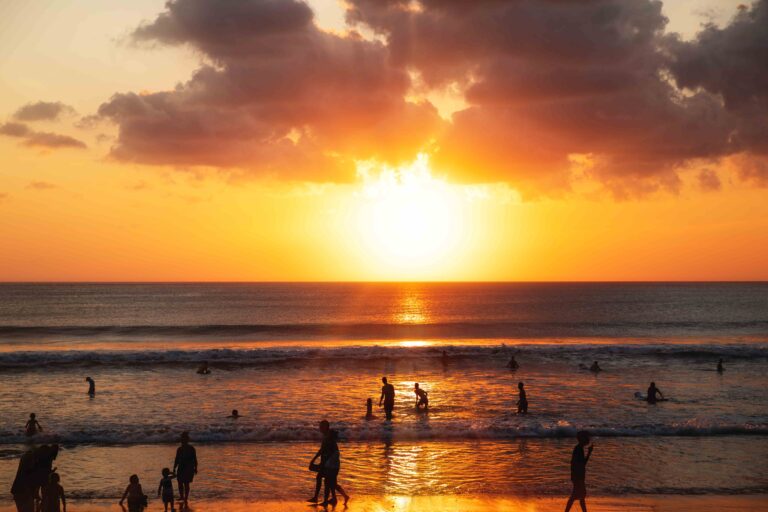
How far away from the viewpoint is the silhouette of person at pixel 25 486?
456 inches

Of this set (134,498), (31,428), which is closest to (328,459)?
(134,498)

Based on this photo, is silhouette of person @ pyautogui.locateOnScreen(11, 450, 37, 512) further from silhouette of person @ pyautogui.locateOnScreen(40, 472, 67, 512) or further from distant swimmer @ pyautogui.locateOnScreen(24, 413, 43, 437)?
distant swimmer @ pyautogui.locateOnScreen(24, 413, 43, 437)

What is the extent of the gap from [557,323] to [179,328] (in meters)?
51.7

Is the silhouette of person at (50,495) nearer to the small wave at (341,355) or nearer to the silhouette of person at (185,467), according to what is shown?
the silhouette of person at (185,467)

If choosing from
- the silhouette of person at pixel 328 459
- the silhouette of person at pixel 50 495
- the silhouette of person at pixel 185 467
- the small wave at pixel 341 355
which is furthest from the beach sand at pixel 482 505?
the small wave at pixel 341 355

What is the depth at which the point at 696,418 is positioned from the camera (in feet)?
80.1

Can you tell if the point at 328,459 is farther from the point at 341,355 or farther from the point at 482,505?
the point at 341,355

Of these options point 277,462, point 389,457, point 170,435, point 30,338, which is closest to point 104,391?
point 170,435

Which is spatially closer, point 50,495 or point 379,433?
point 50,495

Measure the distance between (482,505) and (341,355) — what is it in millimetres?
34240

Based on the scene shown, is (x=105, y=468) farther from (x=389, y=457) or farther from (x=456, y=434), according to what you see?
(x=456, y=434)

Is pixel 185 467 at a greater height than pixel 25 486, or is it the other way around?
pixel 25 486

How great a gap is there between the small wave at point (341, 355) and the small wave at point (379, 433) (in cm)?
2142

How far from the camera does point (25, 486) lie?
38.1 ft
